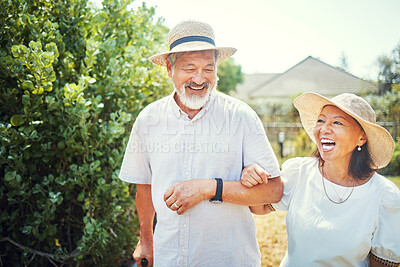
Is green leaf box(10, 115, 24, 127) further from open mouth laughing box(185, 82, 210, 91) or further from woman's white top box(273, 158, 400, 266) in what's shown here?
woman's white top box(273, 158, 400, 266)

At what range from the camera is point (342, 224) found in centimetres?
174

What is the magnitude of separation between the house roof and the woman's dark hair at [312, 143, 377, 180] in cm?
2533

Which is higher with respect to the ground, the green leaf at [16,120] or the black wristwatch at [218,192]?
the green leaf at [16,120]

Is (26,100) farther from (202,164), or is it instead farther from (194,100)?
(202,164)

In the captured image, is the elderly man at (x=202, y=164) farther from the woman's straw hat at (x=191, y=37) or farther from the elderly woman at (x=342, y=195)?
the elderly woman at (x=342, y=195)

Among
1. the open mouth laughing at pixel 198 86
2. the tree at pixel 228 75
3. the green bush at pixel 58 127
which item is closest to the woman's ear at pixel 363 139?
the open mouth laughing at pixel 198 86

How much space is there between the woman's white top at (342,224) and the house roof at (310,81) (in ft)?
83.6

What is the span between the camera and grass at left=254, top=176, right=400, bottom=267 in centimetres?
413

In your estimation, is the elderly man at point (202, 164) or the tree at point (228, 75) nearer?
the elderly man at point (202, 164)

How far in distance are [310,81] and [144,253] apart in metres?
29.2

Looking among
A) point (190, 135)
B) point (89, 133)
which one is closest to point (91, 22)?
point (89, 133)

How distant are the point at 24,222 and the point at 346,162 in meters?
2.71

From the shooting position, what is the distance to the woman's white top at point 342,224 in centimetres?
166

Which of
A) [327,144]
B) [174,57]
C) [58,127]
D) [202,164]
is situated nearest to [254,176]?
[202,164]
